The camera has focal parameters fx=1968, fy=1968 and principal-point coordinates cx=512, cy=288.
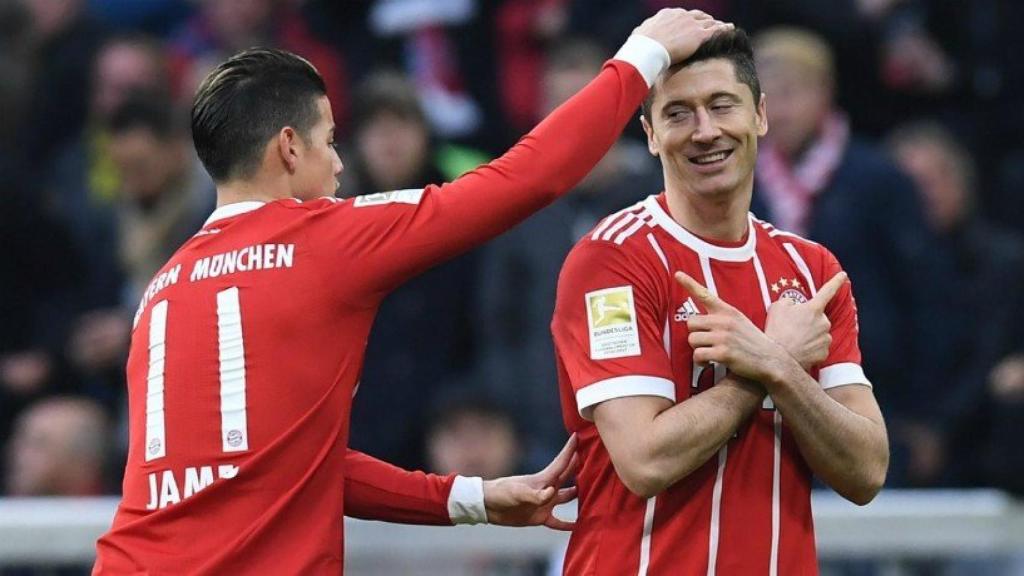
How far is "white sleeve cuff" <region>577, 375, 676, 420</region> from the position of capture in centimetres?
470

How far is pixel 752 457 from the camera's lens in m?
4.82

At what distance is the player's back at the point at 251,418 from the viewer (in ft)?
15.6

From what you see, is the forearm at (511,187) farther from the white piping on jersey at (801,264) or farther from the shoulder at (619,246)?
the white piping on jersey at (801,264)

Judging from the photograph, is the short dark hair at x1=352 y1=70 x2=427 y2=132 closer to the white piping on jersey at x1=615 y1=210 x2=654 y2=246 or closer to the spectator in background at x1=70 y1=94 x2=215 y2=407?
the spectator in background at x1=70 y1=94 x2=215 y2=407

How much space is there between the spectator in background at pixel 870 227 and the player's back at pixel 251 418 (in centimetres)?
416

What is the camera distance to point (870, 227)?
8.73m

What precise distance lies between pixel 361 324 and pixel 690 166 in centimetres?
92

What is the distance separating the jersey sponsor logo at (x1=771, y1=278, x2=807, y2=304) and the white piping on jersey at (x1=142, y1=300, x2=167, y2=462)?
60.5 inches

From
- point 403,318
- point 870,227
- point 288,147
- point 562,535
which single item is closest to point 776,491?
point 288,147

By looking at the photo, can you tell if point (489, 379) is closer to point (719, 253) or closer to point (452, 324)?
point (452, 324)

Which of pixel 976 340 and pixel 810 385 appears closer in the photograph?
pixel 810 385

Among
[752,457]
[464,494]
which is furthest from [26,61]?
[752,457]

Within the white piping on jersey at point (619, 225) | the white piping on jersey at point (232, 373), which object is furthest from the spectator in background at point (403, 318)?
the white piping on jersey at point (232, 373)

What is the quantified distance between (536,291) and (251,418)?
4222 mm
